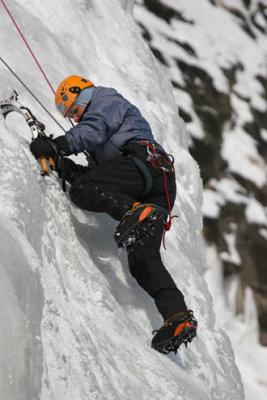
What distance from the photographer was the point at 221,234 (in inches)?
524

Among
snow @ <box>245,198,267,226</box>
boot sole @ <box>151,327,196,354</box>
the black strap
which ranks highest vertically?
the black strap

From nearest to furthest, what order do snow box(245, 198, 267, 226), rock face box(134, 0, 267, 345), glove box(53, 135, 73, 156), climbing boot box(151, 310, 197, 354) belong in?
1. climbing boot box(151, 310, 197, 354)
2. glove box(53, 135, 73, 156)
3. rock face box(134, 0, 267, 345)
4. snow box(245, 198, 267, 226)

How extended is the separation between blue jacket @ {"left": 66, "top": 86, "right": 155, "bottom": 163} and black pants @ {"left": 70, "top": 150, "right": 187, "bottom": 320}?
0.14 m

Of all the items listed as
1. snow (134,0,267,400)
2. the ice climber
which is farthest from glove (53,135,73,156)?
snow (134,0,267,400)

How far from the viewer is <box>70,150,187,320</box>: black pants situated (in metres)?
3.36

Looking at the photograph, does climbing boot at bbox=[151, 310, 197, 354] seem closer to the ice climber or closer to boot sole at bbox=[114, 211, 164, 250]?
the ice climber

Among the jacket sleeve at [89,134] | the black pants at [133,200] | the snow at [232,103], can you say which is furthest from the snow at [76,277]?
the snow at [232,103]

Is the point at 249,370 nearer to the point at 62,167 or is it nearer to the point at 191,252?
the point at 191,252

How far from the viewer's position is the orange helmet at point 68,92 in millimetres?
4039

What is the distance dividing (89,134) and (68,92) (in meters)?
0.49

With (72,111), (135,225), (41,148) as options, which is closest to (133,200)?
(135,225)

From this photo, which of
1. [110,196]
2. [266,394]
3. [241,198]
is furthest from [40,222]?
[241,198]

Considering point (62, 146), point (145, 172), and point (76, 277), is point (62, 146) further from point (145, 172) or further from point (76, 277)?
point (76, 277)

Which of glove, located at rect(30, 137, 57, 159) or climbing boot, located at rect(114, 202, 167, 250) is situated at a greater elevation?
glove, located at rect(30, 137, 57, 159)
